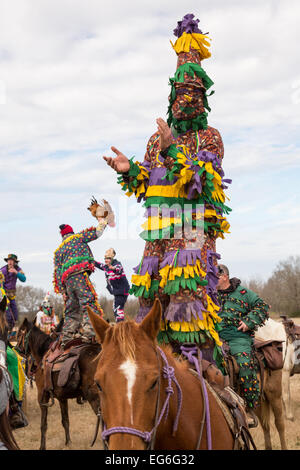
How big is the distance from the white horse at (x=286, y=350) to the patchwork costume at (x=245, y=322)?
78.4 inches

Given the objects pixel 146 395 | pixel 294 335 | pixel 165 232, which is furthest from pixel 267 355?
pixel 146 395

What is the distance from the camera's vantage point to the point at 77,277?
21.8 ft

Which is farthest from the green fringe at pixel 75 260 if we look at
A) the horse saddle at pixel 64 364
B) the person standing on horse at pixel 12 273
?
the person standing on horse at pixel 12 273

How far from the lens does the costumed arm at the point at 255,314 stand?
541cm

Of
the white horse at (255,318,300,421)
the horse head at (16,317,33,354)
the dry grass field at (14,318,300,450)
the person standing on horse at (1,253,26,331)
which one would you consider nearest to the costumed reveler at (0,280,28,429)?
the dry grass field at (14,318,300,450)

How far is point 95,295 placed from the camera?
6.75 meters

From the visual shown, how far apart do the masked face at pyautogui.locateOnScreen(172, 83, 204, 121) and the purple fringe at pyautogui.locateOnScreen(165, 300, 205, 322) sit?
57.2 inches

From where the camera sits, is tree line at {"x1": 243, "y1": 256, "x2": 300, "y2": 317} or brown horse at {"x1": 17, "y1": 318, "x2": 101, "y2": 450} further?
tree line at {"x1": 243, "y1": 256, "x2": 300, "y2": 317}

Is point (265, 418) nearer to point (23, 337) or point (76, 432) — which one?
point (76, 432)

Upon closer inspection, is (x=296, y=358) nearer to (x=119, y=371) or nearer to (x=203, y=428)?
(x=203, y=428)

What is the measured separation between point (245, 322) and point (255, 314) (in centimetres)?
18

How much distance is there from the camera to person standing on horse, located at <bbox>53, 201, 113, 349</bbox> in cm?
663

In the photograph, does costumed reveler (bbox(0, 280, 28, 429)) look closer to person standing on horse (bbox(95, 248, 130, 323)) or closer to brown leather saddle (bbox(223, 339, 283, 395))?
brown leather saddle (bbox(223, 339, 283, 395))
